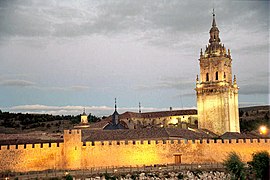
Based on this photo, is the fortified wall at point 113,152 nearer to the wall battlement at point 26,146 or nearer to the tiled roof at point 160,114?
the wall battlement at point 26,146

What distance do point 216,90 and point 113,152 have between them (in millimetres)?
35660

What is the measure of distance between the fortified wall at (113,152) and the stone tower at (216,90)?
30088mm

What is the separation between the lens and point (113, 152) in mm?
35812

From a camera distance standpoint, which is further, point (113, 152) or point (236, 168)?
point (113, 152)

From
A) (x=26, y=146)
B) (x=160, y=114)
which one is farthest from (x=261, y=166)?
(x=160, y=114)

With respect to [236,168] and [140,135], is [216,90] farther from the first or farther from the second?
[236,168]

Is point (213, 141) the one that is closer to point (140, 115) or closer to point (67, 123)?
point (140, 115)

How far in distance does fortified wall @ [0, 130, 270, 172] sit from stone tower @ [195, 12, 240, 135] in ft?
98.7

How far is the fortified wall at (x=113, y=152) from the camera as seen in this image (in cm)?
3359

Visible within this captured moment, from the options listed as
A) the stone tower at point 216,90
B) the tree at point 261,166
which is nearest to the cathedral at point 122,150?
the tree at point 261,166

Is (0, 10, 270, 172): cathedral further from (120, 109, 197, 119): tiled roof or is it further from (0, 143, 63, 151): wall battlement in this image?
(120, 109, 197, 119): tiled roof

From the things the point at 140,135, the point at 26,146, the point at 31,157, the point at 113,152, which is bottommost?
the point at 31,157

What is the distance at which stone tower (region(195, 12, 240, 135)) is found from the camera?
67375 millimetres

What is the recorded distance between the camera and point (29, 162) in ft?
110
